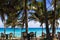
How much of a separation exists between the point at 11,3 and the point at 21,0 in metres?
1.56

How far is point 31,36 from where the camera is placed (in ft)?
73.5

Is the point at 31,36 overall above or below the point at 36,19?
below

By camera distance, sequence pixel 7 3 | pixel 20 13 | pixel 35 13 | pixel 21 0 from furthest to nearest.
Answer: pixel 35 13, pixel 20 13, pixel 7 3, pixel 21 0

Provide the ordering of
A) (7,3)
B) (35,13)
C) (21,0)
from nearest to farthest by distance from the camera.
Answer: (21,0) < (7,3) < (35,13)

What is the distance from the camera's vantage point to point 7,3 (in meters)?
23.6

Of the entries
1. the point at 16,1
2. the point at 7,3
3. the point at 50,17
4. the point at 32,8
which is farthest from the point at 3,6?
the point at 50,17

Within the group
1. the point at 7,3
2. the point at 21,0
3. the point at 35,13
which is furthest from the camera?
the point at 35,13

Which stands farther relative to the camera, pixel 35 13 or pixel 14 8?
pixel 35 13

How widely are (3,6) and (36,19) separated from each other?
923 cm

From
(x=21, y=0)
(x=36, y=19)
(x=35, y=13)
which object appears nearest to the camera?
(x=21, y=0)

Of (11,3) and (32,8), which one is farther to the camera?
(32,8)

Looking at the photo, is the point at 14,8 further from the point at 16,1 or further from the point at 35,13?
the point at 35,13

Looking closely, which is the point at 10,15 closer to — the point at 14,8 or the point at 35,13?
the point at 14,8

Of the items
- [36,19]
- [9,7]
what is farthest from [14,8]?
[36,19]
